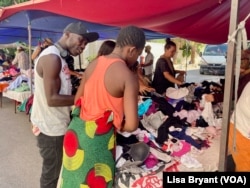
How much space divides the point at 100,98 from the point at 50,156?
2.83 ft

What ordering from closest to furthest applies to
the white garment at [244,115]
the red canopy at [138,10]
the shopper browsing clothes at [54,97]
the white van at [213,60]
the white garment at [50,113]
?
1. the white garment at [244,115]
2. the shopper browsing clothes at [54,97]
3. the white garment at [50,113]
4. the red canopy at [138,10]
5. the white van at [213,60]

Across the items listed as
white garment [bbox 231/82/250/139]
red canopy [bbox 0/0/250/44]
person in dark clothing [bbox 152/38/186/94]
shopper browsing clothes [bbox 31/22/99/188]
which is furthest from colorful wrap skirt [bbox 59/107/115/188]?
person in dark clothing [bbox 152/38/186/94]

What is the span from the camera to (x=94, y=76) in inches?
69.2

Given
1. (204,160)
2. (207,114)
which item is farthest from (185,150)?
(207,114)

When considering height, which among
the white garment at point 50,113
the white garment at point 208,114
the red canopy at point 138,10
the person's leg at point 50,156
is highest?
the red canopy at point 138,10

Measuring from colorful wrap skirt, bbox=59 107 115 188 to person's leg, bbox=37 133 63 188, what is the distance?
0.44 m

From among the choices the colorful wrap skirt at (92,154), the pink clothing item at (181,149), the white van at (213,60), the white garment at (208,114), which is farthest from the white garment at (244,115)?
the white van at (213,60)

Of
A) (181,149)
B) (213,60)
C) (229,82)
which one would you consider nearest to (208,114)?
(181,149)

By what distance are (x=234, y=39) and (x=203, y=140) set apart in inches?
53.3

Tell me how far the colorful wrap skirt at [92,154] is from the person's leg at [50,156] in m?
0.44

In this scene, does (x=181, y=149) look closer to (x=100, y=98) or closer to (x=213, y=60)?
(x=100, y=98)

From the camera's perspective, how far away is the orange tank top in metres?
1.72

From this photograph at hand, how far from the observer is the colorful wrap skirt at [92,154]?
69.6 inches
